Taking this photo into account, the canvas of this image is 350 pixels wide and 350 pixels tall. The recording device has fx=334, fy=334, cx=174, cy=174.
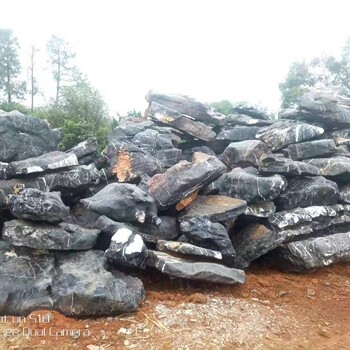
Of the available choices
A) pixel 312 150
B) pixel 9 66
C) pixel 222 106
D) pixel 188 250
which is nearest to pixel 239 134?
pixel 312 150

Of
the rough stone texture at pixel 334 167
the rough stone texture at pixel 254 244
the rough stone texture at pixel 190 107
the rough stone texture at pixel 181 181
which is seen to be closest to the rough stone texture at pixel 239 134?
the rough stone texture at pixel 190 107

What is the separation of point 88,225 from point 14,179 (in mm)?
2193

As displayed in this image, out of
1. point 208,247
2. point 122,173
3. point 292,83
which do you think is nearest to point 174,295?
point 208,247

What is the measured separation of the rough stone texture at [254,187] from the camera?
8.41 m

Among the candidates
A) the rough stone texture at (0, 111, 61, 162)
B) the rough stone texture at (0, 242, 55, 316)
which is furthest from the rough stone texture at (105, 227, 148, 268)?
the rough stone texture at (0, 111, 61, 162)

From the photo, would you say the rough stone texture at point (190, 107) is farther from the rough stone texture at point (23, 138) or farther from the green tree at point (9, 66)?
the green tree at point (9, 66)

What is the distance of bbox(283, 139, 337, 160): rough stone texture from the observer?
1094 cm

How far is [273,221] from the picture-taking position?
819 centimetres

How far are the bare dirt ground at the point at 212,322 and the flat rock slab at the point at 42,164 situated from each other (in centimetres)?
355

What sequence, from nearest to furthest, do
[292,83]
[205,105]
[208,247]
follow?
[208,247]
[205,105]
[292,83]

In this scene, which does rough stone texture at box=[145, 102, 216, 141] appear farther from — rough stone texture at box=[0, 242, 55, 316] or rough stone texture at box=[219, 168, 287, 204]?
rough stone texture at box=[0, 242, 55, 316]

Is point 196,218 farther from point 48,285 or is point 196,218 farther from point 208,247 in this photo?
point 48,285

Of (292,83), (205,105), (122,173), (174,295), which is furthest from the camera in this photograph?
(292,83)

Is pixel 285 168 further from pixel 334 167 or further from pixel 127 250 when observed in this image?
pixel 127 250
